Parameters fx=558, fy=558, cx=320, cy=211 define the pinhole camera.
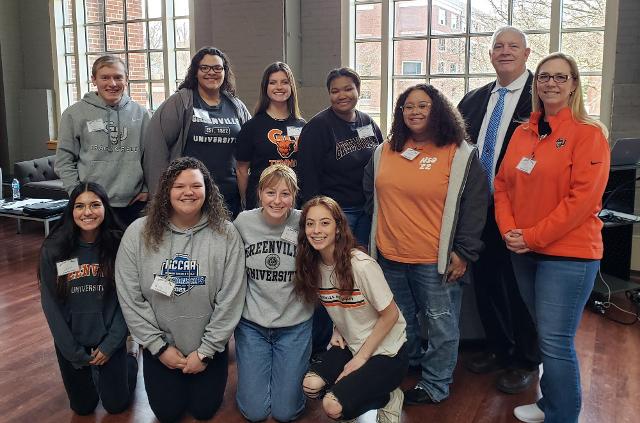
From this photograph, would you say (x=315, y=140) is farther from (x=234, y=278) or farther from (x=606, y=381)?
(x=606, y=381)

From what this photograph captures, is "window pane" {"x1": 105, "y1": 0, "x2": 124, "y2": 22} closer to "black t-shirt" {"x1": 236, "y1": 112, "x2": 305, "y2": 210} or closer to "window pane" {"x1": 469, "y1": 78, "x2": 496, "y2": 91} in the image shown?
"window pane" {"x1": 469, "y1": 78, "x2": 496, "y2": 91}

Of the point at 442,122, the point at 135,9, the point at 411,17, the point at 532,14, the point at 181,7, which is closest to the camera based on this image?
the point at 442,122

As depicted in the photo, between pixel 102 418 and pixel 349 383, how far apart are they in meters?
1.16

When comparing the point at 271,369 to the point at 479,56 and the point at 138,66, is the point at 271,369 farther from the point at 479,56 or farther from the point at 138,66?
the point at 138,66

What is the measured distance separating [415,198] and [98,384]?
1.63m

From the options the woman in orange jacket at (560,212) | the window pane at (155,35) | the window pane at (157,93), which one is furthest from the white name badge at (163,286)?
the window pane at (155,35)

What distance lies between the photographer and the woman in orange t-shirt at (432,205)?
2.35 meters

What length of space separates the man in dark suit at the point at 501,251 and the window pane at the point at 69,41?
255 inches

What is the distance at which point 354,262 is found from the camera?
2.26 metres

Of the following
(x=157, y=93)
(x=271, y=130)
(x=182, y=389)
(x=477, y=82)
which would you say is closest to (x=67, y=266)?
(x=182, y=389)

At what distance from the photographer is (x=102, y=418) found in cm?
247

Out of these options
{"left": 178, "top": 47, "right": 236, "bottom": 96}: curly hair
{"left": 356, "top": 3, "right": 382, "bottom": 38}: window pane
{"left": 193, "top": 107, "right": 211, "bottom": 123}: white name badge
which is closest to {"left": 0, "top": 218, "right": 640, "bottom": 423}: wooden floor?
{"left": 193, "top": 107, "right": 211, "bottom": 123}: white name badge

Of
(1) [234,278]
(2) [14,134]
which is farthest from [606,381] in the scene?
(2) [14,134]

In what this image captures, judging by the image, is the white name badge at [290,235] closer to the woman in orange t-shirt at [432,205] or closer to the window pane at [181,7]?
the woman in orange t-shirt at [432,205]
